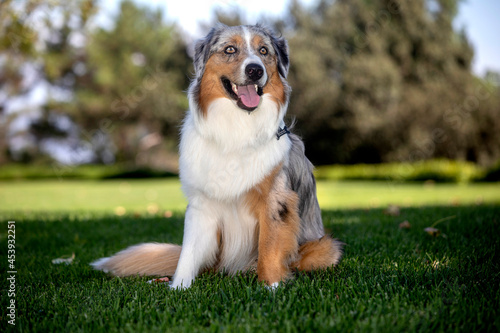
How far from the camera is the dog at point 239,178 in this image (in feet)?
9.46

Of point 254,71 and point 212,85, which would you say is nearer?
point 254,71

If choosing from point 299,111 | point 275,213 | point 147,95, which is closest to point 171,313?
point 275,213

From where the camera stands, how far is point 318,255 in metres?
3.06

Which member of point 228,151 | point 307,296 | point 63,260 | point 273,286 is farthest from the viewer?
point 63,260

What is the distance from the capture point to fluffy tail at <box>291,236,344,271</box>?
3027 millimetres

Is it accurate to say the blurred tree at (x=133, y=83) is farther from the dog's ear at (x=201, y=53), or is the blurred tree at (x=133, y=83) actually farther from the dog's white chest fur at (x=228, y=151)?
the dog's white chest fur at (x=228, y=151)

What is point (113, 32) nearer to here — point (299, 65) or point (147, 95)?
point (147, 95)

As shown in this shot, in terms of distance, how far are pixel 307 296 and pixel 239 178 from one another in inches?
37.1

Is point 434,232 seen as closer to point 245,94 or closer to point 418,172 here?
point 245,94

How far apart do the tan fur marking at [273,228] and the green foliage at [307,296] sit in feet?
0.56

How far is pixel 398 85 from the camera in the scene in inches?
895

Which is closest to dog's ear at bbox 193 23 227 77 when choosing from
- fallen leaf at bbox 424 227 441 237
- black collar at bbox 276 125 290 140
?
black collar at bbox 276 125 290 140

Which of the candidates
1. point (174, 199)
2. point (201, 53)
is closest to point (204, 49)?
point (201, 53)

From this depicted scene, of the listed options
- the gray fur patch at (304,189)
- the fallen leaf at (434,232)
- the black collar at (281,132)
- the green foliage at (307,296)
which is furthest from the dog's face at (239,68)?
the fallen leaf at (434,232)
